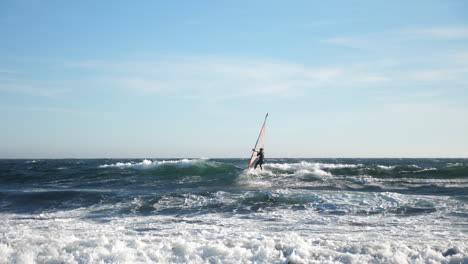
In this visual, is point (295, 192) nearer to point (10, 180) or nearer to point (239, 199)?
point (239, 199)

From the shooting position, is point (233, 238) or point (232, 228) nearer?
point (233, 238)

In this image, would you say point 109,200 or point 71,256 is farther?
point 109,200

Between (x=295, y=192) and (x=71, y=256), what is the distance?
8.37 metres

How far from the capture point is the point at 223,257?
215 inches

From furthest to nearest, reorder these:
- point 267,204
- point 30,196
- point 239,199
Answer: point 30,196, point 239,199, point 267,204

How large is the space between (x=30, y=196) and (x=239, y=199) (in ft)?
23.9

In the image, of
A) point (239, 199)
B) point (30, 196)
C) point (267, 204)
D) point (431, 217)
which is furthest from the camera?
point (30, 196)

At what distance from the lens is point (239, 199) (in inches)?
442

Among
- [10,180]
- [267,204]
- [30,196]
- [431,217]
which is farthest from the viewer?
[10,180]

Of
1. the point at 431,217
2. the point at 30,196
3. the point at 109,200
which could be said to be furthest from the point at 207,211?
the point at 30,196

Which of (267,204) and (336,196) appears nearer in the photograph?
(267,204)

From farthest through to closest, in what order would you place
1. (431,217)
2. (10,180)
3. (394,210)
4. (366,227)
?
(10,180) → (394,210) → (431,217) → (366,227)

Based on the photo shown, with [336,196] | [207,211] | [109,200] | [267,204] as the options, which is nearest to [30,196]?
[109,200]

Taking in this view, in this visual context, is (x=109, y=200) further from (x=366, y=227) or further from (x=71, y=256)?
(x=366, y=227)
